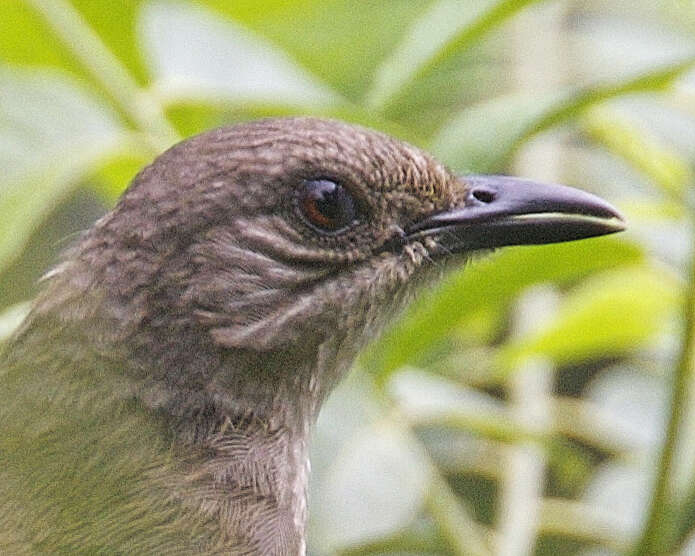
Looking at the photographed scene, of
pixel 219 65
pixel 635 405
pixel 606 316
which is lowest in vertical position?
pixel 635 405

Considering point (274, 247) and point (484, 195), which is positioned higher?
point (274, 247)

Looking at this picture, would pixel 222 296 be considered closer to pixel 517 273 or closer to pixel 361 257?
pixel 361 257

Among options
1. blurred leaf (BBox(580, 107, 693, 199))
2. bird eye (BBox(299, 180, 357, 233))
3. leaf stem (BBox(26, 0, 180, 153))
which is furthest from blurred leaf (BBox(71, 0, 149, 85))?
blurred leaf (BBox(580, 107, 693, 199))

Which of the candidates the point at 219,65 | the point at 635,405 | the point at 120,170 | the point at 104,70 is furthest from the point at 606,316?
the point at 104,70

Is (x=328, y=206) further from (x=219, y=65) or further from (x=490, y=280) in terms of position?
(x=219, y=65)

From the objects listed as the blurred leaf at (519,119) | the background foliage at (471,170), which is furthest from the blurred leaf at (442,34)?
the blurred leaf at (519,119)

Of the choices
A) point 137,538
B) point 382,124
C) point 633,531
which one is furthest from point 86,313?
point 633,531

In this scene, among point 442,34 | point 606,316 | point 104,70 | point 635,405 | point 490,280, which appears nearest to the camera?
point 442,34
